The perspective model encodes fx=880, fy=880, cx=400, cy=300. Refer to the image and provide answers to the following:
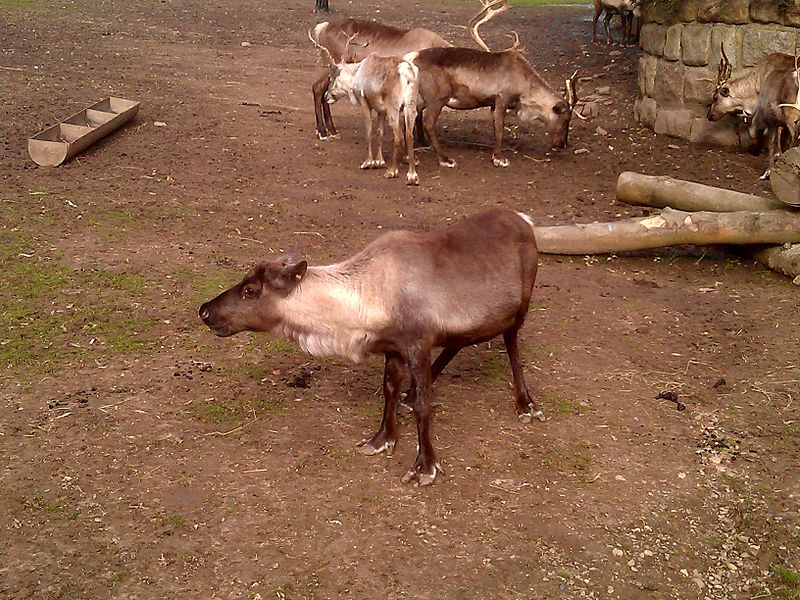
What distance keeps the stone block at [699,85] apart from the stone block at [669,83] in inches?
3.3

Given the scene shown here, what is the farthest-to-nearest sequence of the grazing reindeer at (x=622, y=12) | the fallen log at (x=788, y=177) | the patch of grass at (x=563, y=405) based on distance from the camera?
the grazing reindeer at (x=622, y=12), the fallen log at (x=788, y=177), the patch of grass at (x=563, y=405)

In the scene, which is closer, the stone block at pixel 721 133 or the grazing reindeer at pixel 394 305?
the grazing reindeer at pixel 394 305

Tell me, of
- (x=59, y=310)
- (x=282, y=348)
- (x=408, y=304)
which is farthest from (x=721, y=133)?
(x=59, y=310)

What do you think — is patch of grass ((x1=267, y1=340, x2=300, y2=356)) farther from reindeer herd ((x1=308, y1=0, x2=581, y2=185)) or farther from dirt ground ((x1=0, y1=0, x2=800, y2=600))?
reindeer herd ((x1=308, y1=0, x2=581, y2=185))

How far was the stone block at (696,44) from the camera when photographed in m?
9.98

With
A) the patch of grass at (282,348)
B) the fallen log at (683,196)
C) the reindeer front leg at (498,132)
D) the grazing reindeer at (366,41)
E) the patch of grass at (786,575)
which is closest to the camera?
the patch of grass at (786,575)

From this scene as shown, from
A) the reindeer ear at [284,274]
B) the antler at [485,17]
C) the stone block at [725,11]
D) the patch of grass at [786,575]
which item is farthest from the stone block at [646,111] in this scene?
the patch of grass at [786,575]

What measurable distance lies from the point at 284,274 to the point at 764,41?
752 centimetres

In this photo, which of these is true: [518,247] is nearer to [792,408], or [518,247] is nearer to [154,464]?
[792,408]

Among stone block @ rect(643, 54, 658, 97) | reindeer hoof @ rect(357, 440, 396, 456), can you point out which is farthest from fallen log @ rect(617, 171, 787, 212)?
reindeer hoof @ rect(357, 440, 396, 456)

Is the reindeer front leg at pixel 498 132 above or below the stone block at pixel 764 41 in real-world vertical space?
below

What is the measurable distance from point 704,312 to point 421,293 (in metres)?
2.81

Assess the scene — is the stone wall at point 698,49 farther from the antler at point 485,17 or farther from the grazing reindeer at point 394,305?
the grazing reindeer at point 394,305

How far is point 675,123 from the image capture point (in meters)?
10.4
